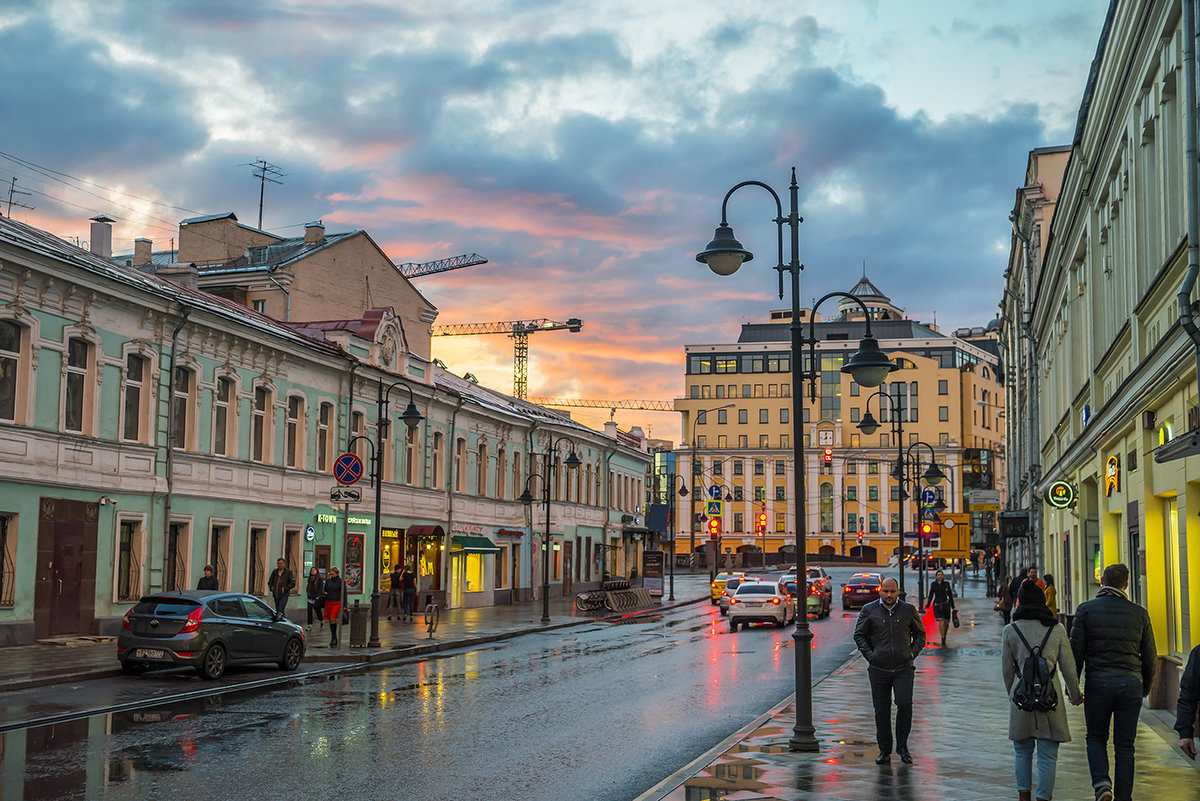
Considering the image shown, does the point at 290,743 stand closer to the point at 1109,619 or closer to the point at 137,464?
the point at 1109,619

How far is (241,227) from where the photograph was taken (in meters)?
53.6

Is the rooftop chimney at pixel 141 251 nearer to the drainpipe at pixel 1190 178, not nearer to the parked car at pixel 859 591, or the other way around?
the parked car at pixel 859 591

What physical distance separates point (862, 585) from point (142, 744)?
39133 mm

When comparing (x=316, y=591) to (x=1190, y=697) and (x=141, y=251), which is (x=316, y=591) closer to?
(x=141, y=251)

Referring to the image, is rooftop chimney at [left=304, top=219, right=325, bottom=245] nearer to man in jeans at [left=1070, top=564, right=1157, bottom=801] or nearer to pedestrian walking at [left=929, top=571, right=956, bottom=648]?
pedestrian walking at [left=929, top=571, right=956, bottom=648]

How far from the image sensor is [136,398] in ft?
93.0

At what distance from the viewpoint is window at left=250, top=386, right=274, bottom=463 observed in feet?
110

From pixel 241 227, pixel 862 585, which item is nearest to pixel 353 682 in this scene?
pixel 862 585

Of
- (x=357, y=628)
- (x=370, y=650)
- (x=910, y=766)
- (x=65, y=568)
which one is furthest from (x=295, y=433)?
(x=910, y=766)

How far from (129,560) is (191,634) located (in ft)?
29.5

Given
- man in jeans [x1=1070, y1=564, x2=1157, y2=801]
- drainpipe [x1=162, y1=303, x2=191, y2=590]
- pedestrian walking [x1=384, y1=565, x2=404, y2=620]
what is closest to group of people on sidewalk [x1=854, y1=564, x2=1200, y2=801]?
man in jeans [x1=1070, y1=564, x2=1157, y2=801]

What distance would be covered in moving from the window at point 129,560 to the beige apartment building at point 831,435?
10456cm

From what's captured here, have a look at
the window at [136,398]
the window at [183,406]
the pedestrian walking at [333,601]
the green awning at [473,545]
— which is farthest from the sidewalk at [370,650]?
the window at [183,406]

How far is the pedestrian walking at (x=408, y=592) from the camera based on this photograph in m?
38.3
